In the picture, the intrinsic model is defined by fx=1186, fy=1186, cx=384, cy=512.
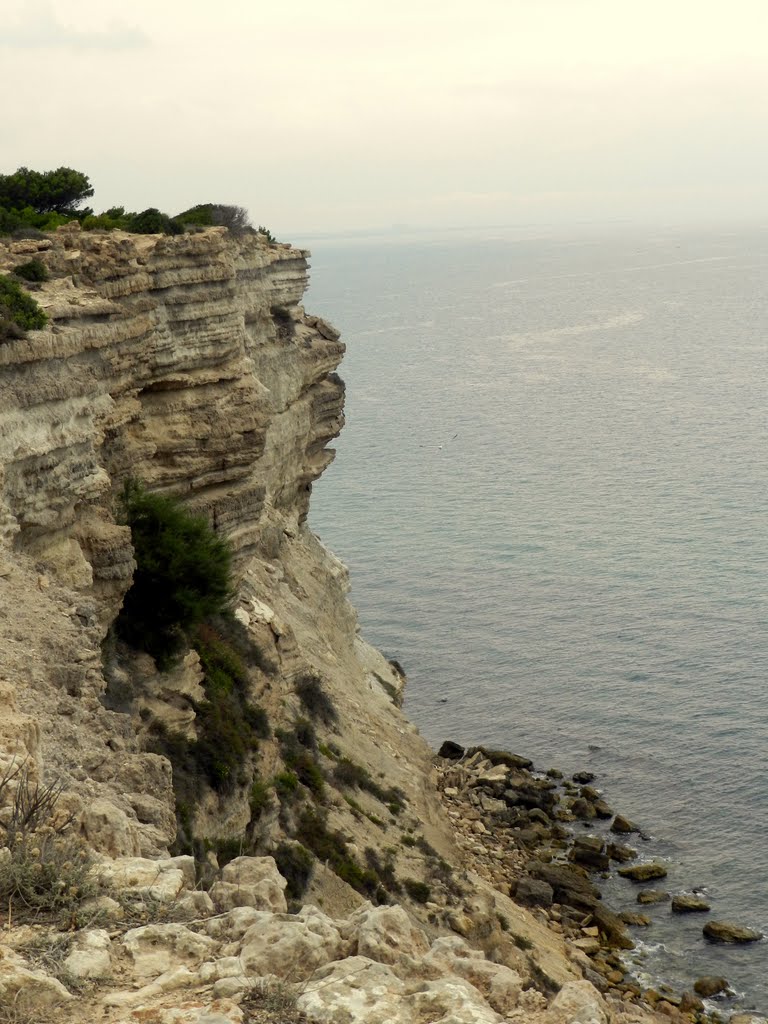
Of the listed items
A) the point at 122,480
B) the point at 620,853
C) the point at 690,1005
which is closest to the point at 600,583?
the point at 620,853

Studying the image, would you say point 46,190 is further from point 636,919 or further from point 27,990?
point 27,990

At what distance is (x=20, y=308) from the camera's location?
956 inches

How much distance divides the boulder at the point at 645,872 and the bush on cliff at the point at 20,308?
97.0ft

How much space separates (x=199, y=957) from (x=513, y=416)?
4022 inches

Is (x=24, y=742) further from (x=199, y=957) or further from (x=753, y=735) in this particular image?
(x=753, y=735)

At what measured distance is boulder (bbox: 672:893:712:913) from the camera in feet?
132

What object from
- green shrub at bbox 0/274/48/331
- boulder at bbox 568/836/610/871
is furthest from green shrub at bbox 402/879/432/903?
green shrub at bbox 0/274/48/331

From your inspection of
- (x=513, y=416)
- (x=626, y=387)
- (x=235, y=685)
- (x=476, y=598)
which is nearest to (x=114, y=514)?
(x=235, y=685)

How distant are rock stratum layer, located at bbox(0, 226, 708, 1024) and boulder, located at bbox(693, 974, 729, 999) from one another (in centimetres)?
180

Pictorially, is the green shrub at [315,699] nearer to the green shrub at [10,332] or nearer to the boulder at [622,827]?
the boulder at [622,827]

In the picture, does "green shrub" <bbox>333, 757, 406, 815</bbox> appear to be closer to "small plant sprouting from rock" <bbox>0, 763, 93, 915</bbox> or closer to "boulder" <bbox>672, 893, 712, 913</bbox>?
"boulder" <bbox>672, 893, 712, 913</bbox>

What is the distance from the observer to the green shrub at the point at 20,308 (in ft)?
77.9

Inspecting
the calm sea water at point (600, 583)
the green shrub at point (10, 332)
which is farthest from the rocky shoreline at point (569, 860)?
the green shrub at point (10, 332)

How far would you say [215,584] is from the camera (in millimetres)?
29812
